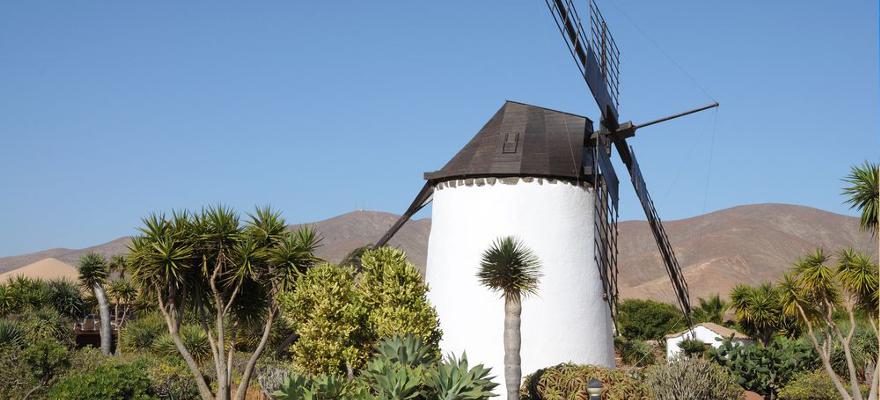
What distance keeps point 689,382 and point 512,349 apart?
16.6 feet

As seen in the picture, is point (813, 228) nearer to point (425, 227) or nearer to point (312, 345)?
point (425, 227)

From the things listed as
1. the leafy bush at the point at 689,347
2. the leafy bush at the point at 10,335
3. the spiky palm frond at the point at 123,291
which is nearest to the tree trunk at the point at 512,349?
the leafy bush at the point at 689,347

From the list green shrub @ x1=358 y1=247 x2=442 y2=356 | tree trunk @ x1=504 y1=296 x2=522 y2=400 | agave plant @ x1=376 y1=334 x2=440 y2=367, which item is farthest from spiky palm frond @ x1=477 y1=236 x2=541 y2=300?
agave plant @ x1=376 y1=334 x2=440 y2=367

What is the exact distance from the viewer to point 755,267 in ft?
365

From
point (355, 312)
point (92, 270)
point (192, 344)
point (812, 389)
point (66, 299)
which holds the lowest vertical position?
point (812, 389)

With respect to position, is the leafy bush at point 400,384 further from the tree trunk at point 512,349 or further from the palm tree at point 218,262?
the palm tree at point 218,262

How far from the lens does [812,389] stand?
2216 centimetres

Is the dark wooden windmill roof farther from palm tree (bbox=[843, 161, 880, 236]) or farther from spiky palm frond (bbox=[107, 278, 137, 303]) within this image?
spiky palm frond (bbox=[107, 278, 137, 303])

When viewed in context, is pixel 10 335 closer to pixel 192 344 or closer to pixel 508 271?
pixel 192 344

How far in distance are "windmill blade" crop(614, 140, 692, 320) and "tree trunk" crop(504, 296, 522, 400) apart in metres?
9.36

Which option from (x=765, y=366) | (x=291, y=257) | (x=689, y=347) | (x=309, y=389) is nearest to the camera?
(x=309, y=389)

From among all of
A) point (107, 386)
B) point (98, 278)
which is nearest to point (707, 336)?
point (98, 278)

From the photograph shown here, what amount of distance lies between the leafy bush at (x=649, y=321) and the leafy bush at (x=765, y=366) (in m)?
26.8

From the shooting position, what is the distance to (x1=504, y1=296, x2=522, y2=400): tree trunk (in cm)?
1544
